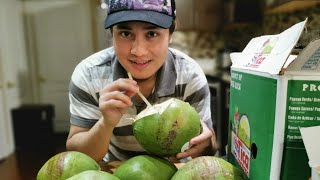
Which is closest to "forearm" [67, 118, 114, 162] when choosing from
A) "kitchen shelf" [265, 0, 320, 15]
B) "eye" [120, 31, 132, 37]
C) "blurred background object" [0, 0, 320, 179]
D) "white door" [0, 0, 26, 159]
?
"eye" [120, 31, 132, 37]

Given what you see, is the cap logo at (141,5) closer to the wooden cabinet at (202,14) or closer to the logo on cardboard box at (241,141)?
the logo on cardboard box at (241,141)

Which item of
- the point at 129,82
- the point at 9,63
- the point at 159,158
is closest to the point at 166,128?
the point at 159,158

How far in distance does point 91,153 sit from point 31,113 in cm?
283

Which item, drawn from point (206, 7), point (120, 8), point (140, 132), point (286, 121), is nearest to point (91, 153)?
point (140, 132)

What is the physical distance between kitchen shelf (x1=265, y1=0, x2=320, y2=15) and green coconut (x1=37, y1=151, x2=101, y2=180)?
2.06m

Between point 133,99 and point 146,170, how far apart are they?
1.40 ft

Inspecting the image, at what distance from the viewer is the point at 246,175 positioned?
52 centimetres

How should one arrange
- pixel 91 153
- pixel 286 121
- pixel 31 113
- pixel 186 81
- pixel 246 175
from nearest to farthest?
pixel 286 121, pixel 246 175, pixel 91 153, pixel 186 81, pixel 31 113

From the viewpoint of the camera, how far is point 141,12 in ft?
2.59

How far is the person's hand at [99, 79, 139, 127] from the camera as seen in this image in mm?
669

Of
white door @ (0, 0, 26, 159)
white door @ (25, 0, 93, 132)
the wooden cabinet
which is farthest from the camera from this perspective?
white door @ (25, 0, 93, 132)

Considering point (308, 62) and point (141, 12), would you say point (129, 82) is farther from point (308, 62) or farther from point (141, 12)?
point (308, 62)

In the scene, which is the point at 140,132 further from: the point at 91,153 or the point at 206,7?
the point at 206,7

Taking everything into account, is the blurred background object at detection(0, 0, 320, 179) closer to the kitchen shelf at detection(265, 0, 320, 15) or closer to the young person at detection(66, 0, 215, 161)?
the kitchen shelf at detection(265, 0, 320, 15)
